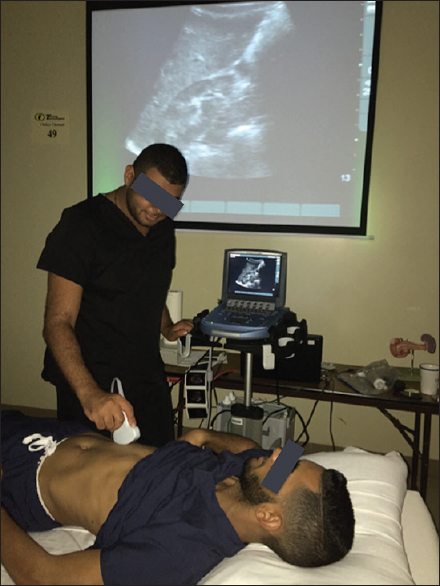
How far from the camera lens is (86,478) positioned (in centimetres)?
130

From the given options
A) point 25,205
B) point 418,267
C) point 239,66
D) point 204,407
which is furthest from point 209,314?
point 25,205

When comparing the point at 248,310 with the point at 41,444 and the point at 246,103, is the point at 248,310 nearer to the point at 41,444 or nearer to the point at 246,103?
the point at 41,444

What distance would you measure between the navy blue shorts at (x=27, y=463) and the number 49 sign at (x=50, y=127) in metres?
2.07

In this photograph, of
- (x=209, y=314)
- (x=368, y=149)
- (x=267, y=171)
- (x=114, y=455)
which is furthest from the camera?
(x=267, y=171)

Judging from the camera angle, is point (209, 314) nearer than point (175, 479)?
No

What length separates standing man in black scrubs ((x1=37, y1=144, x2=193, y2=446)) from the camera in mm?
1595

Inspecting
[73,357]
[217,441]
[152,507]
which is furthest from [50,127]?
[152,507]

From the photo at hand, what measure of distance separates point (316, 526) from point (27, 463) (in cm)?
82

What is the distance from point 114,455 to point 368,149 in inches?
80.3

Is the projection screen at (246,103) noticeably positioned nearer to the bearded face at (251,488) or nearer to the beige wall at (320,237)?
the beige wall at (320,237)

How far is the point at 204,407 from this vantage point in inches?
94.2

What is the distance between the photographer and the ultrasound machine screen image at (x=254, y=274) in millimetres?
2262

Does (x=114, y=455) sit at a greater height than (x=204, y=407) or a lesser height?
greater

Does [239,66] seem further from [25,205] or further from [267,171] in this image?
[25,205]
